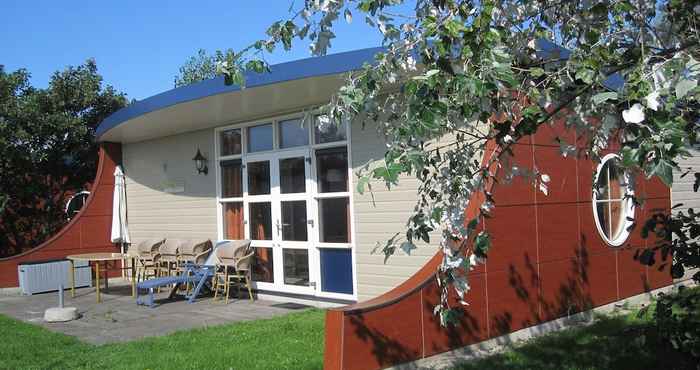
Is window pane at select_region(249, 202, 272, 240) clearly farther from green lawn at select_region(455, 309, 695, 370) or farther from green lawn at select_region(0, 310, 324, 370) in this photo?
green lawn at select_region(455, 309, 695, 370)

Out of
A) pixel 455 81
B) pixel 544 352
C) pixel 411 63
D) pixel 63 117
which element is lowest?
pixel 544 352

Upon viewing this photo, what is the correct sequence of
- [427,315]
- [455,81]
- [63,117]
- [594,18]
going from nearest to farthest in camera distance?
[455,81] → [594,18] → [427,315] → [63,117]

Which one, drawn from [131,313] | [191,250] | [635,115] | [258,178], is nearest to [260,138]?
[258,178]

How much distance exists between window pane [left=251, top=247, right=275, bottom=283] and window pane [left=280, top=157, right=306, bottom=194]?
0.97 m

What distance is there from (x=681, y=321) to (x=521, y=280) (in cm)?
217

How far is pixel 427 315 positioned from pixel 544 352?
129 cm

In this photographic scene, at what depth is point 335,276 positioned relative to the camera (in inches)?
319

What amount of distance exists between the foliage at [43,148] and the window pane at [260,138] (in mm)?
5646

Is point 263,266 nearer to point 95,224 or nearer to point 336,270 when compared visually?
point 336,270

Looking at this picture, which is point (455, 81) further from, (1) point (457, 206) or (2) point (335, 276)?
(2) point (335, 276)

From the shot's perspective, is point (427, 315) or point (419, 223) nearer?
point (419, 223)

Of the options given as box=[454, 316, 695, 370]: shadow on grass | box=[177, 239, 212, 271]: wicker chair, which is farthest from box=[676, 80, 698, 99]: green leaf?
box=[177, 239, 212, 271]: wicker chair

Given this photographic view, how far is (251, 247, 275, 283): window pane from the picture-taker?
8.98 meters

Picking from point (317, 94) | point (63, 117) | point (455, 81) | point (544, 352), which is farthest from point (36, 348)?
point (63, 117)
